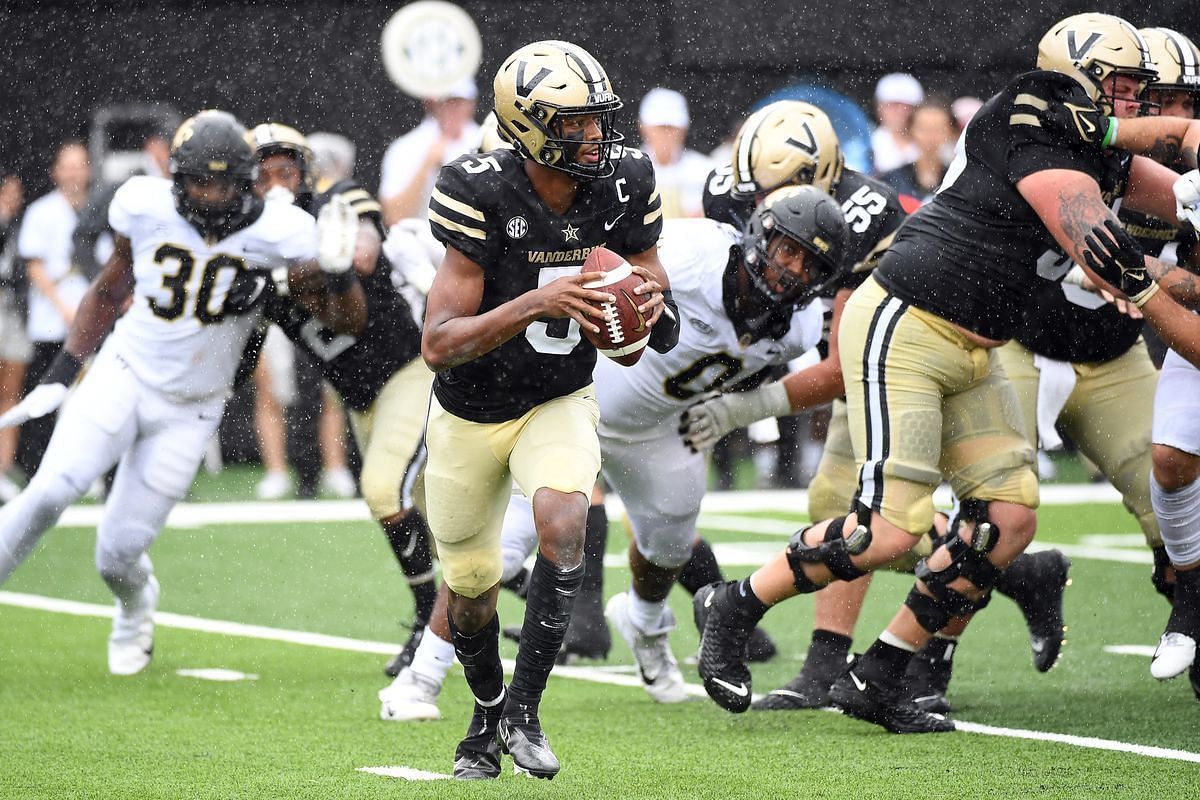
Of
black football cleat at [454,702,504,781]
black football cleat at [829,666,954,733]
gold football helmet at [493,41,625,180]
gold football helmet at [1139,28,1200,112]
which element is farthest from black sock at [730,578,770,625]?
gold football helmet at [1139,28,1200,112]

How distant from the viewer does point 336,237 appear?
558cm

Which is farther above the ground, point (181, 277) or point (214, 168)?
point (214, 168)

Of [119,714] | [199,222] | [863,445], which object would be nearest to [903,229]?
[863,445]

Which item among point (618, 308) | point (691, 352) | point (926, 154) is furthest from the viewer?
point (926, 154)

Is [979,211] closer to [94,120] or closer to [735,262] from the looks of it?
[735,262]

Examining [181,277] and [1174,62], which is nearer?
[1174,62]

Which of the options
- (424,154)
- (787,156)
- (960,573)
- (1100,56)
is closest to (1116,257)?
(1100,56)

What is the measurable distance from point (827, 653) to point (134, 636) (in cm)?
230

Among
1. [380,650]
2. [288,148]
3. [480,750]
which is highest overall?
[288,148]

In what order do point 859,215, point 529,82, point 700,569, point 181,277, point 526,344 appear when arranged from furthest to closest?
point 700,569, point 181,277, point 859,215, point 526,344, point 529,82

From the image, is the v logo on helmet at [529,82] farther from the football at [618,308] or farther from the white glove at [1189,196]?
the white glove at [1189,196]

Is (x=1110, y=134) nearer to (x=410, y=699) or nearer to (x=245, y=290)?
(x=410, y=699)

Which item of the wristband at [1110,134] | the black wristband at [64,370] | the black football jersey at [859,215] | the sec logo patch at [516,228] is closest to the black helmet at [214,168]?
the black wristband at [64,370]

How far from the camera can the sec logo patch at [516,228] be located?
4.02 metres
